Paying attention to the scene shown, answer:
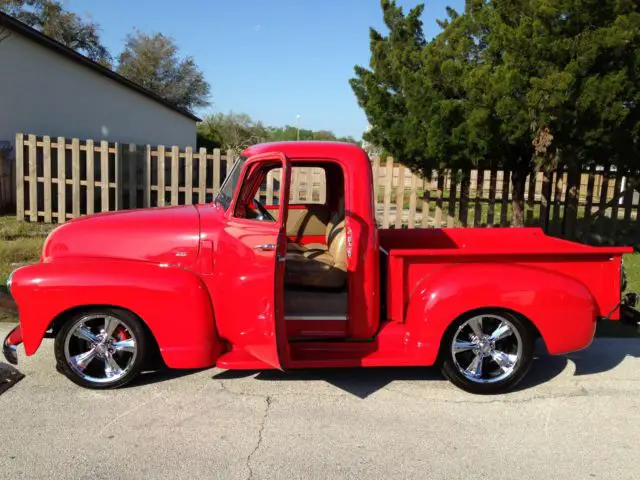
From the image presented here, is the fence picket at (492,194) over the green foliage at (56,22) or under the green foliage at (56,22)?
under

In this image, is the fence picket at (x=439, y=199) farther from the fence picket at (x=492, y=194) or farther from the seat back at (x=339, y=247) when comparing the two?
the seat back at (x=339, y=247)

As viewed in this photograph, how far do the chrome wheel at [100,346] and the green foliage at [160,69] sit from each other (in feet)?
145

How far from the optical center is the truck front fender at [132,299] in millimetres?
3877

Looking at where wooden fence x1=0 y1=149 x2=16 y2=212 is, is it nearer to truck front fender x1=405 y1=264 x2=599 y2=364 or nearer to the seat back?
the seat back

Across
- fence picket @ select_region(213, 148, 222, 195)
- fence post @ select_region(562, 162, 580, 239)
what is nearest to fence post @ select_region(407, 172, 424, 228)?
fence post @ select_region(562, 162, 580, 239)

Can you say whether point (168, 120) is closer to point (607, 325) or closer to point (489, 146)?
point (489, 146)

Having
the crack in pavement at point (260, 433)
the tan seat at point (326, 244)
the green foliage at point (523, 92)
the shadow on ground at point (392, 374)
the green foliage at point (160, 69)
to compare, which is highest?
the green foliage at point (160, 69)

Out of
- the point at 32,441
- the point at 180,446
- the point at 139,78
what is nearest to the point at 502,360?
the point at 180,446

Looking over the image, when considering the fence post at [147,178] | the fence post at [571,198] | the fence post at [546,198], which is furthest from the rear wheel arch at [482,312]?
the fence post at [147,178]

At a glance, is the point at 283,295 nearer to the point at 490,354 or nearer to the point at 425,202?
the point at 490,354

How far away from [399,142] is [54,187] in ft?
24.9

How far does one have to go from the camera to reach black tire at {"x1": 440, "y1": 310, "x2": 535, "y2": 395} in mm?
4191

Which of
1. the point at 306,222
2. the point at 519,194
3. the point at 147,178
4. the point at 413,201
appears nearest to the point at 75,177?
the point at 147,178

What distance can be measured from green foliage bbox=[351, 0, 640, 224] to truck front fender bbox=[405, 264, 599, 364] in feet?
14.2
